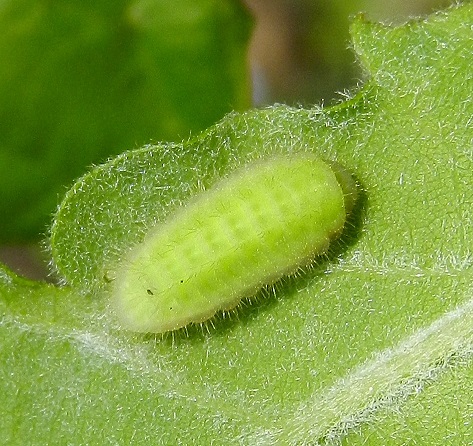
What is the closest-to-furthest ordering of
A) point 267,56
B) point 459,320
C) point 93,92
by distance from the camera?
point 459,320 → point 93,92 → point 267,56

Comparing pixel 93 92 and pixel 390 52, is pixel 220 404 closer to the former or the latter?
pixel 390 52

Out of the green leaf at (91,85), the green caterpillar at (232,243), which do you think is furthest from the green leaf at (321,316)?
the green leaf at (91,85)

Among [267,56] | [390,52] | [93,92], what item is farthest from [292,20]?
[390,52]

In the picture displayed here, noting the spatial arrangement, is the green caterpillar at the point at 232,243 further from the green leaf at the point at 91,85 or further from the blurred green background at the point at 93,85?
the green leaf at the point at 91,85

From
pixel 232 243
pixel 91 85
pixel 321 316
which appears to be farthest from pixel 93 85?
pixel 321 316

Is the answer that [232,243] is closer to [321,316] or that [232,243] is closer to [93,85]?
[321,316]

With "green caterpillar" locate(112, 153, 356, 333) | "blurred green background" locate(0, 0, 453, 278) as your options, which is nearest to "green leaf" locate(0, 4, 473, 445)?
"green caterpillar" locate(112, 153, 356, 333)
